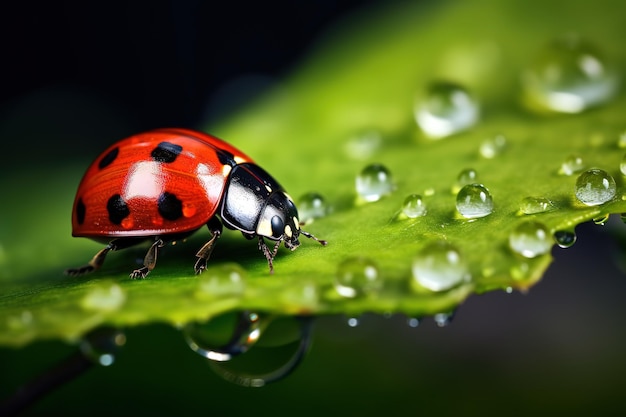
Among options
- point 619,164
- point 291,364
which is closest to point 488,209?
point 619,164

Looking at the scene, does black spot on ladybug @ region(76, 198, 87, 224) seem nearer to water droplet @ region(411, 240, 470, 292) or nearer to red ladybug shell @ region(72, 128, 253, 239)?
red ladybug shell @ region(72, 128, 253, 239)

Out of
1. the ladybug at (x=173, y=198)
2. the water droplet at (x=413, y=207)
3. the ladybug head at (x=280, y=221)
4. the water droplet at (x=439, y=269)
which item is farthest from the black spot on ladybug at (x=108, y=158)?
the water droplet at (x=439, y=269)

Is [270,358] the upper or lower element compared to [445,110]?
lower

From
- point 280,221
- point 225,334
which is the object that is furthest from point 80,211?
point 225,334

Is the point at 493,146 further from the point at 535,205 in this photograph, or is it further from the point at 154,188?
the point at 154,188

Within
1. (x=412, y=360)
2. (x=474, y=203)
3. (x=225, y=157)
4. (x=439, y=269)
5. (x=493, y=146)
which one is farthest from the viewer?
(x=412, y=360)

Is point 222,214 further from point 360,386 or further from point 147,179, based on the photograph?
point 360,386
